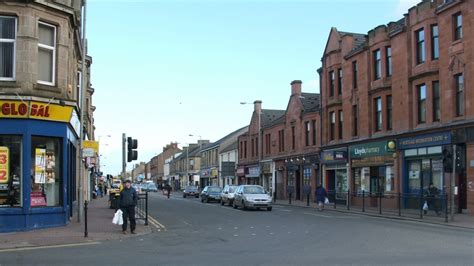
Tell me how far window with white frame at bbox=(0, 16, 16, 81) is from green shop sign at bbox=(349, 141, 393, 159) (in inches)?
928

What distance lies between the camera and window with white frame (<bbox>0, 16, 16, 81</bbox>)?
1852 centimetres

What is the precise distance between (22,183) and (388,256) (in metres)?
12.2

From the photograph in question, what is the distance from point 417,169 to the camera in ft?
107

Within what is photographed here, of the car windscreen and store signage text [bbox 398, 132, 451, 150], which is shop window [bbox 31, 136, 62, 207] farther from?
store signage text [bbox 398, 132, 451, 150]

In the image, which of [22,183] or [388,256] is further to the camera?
[22,183]

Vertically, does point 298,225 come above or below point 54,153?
below

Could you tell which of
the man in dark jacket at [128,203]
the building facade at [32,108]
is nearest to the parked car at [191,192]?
the building facade at [32,108]

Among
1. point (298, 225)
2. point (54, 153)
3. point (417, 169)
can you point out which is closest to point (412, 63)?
point (417, 169)

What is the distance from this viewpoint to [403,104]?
3372 centimetres

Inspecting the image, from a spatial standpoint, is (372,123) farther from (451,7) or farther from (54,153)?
(54,153)

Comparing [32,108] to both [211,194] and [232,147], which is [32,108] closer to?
[211,194]

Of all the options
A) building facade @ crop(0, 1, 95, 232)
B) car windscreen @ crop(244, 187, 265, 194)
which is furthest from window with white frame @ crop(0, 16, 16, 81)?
car windscreen @ crop(244, 187, 265, 194)

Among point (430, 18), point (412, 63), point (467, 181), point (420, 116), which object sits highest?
point (430, 18)

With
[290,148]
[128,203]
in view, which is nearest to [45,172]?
[128,203]
